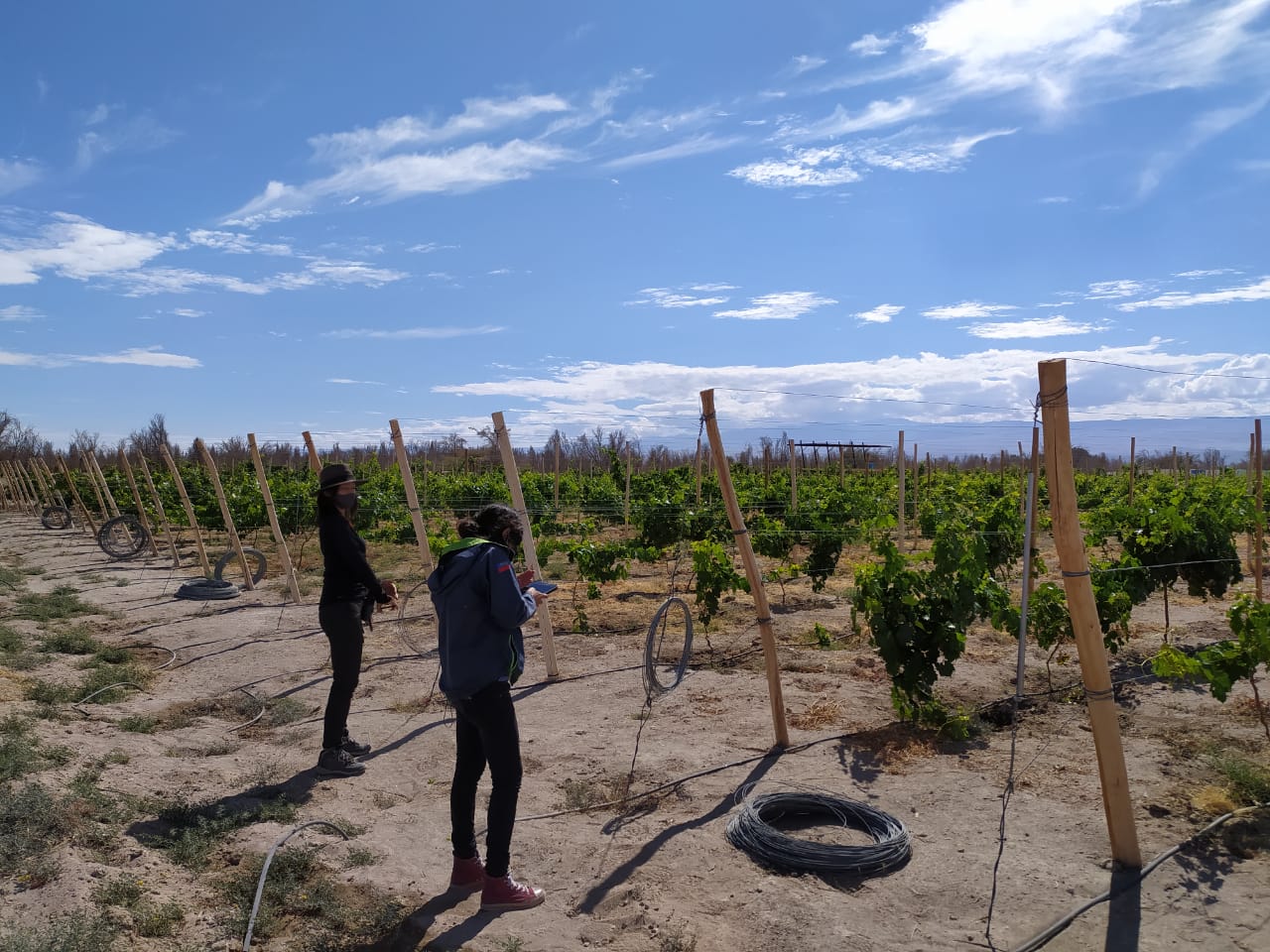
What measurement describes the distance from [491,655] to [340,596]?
2.05 meters

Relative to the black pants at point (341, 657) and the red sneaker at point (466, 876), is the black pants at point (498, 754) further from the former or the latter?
the black pants at point (341, 657)

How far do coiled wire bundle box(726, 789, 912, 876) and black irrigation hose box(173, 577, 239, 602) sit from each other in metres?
9.41

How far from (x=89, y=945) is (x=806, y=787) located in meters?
3.23

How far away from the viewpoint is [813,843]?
378cm

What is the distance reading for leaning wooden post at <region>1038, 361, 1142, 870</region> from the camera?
3.46m

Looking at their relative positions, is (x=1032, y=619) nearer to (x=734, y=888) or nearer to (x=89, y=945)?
(x=734, y=888)

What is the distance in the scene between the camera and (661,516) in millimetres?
13320

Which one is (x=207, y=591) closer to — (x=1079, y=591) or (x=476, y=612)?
(x=476, y=612)

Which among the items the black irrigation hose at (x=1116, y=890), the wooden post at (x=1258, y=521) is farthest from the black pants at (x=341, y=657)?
the wooden post at (x=1258, y=521)

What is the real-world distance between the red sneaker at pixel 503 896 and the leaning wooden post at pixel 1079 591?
2337 mm

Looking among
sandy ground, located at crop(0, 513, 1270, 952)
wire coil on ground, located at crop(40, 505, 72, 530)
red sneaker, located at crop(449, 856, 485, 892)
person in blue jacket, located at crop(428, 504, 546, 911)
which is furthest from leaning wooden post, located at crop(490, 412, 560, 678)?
wire coil on ground, located at crop(40, 505, 72, 530)

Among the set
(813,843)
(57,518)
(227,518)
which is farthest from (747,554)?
(57,518)

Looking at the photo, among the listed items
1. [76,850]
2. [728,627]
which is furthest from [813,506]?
[76,850]

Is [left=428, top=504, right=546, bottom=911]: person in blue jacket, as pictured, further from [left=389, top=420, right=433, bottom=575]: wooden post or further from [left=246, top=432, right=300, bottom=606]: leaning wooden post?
[left=246, top=432, right=300, bottom=606]: leaning wooden post
